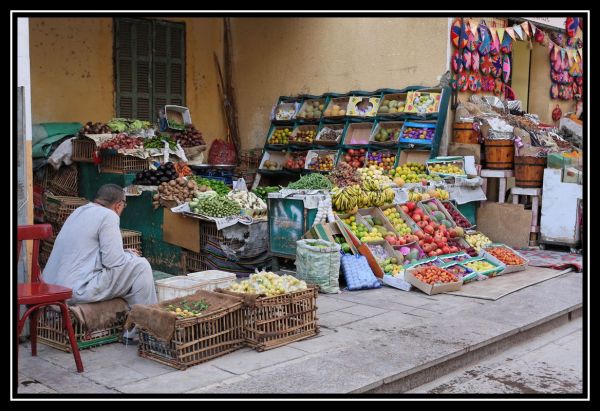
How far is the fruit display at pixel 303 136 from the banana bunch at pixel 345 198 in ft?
13.5

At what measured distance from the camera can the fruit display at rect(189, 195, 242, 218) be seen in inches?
299

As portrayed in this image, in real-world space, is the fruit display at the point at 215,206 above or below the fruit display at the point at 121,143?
below

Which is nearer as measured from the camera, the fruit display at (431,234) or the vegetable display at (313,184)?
the fruit display at (431,234)

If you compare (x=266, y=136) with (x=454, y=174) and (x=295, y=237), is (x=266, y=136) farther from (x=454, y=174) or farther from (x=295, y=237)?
(x=295, y=237)

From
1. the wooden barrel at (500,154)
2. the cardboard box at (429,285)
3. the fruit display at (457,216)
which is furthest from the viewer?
the wooden barrel at (500,154)

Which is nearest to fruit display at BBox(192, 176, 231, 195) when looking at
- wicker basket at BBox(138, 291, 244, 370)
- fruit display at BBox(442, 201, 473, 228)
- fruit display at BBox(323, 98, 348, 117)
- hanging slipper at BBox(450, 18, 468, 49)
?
fruit display at BBox(442, 201, 473, 228)

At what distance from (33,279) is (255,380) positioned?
1.83m

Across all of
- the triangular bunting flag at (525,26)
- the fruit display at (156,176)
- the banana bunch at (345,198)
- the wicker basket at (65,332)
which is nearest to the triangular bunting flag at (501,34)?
the triangular bunting flag at (525,26)

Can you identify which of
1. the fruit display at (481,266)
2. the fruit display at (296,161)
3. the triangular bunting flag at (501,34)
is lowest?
the fruit display at (481,266)

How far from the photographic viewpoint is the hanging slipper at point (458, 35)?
10.4 meters

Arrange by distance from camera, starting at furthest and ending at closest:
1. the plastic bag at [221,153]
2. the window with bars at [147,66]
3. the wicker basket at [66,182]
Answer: the plastic bag at [221,153] → the window with bars at [147,66] → the wicker basket at [66,182]

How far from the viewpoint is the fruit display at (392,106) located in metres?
10.8

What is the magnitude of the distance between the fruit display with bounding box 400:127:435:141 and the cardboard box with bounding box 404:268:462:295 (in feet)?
12.0

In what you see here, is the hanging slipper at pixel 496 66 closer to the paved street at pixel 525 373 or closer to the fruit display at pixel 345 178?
the fruit display at pixel 345 178
